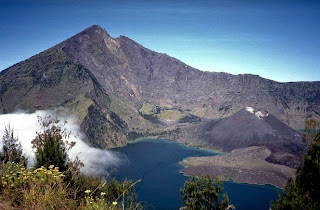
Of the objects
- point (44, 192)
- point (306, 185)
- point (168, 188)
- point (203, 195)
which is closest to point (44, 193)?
point (44, 192)

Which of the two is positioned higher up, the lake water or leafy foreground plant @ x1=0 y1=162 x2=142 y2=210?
leafy foreground plant @ x1=0 y1=162 x2=142 y2=210

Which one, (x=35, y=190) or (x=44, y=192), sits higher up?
(x=35, y=190)

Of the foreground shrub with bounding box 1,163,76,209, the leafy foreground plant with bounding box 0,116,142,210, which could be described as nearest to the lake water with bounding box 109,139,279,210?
the leafy foreground plant with bounding box 0,116,142,210

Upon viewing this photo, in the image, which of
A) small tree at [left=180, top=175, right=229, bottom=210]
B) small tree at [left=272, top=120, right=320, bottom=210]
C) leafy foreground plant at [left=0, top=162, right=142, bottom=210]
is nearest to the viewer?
leafy foreground plant at [left=0, top=162, right=142, bottom=210]

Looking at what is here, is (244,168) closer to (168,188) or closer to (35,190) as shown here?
(168,188)

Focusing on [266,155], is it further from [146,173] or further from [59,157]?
[59,157]

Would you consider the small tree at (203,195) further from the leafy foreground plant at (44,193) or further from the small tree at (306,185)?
the leafy foreground plant at (44,193)

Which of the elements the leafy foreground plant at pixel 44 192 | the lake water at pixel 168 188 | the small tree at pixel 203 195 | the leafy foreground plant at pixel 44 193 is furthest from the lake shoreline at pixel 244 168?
the leafy foreground plant at pixel 44 193

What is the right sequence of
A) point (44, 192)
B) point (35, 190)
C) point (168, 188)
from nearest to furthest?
1. point (35, 190)
2. point (44, 192)
3. point (168, 188)

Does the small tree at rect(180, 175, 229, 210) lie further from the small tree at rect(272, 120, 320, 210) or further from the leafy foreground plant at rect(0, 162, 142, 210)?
the leafy foreground plant at rect(0, 162, 142, 210)
